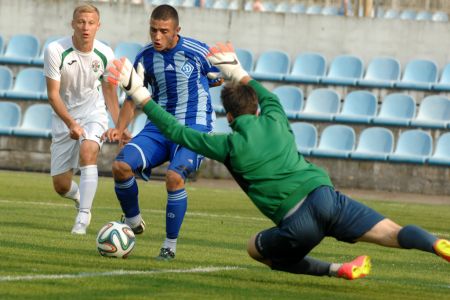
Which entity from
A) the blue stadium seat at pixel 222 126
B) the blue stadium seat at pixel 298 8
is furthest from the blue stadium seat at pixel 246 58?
the blue stadium seat at pixel 298 8

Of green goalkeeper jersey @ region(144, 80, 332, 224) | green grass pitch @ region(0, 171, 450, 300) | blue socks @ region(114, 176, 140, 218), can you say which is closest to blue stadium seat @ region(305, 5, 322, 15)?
green grass pitch @ region(0, 171, 450, 300)

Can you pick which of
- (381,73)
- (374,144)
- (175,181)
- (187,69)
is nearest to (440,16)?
(381,73)

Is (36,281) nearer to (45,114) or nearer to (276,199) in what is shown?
(276,199)

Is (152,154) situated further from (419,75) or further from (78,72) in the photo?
(419,75)

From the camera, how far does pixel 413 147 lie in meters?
22.2

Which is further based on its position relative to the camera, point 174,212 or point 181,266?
point 174,212

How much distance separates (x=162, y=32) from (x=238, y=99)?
7.75 ft

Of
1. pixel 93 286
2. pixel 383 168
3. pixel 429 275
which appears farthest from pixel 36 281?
pixel 383 168

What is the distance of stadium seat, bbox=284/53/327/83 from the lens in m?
23.7

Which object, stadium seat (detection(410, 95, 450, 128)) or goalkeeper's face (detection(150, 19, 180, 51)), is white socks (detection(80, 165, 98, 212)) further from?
stadium seat (detection(410, 95, 450, 128))

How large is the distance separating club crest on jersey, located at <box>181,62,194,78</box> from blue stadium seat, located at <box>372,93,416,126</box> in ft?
43.6

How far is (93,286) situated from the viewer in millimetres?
7090

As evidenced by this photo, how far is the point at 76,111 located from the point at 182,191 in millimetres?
2758

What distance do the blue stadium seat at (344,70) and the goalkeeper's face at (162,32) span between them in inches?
558
